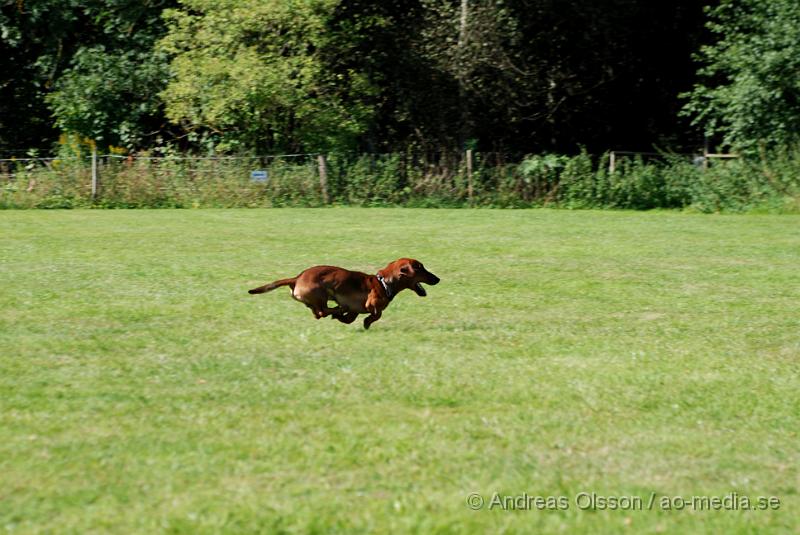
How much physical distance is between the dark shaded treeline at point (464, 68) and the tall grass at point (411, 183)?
16.9ft

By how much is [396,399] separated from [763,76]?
2686 centimetres

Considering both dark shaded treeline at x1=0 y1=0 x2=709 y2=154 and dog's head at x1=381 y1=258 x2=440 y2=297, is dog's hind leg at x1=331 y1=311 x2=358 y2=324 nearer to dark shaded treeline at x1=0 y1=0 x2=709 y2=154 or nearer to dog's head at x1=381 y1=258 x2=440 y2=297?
dog's head at x1=381 y1=258 x2=440 y2=297

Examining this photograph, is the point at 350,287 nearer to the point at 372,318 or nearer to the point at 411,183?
the point at 372,318

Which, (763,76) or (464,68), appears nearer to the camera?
(763,76)

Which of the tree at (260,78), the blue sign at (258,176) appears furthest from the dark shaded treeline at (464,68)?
the blue sign at (258,176)

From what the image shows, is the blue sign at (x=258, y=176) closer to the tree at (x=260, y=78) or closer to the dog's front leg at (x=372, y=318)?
the tree at (x=260, y=78)

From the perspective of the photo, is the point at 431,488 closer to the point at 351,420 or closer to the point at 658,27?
the point at 351,420

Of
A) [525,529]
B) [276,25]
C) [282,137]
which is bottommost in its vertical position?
[525,529]

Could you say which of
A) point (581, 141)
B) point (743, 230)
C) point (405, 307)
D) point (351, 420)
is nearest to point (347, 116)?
point (581, 141)

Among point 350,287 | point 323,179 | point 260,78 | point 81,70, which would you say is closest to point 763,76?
point 323,179

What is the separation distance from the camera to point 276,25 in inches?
1171

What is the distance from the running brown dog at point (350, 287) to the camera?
8758 millimetres

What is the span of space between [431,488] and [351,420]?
131cm

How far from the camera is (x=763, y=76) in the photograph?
101ft
